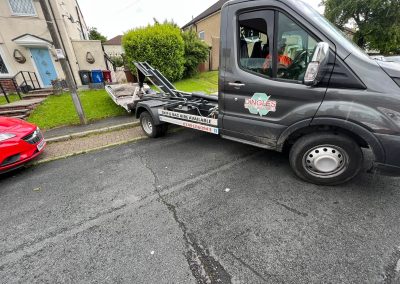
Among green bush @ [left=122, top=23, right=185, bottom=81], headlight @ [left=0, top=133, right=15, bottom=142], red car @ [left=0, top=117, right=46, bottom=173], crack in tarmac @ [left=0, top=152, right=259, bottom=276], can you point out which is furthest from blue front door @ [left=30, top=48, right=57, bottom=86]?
crack in tarmac @ [left=0, top=152, right=259, bottom=276]

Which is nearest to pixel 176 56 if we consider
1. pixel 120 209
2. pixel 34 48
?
pixel 34 48

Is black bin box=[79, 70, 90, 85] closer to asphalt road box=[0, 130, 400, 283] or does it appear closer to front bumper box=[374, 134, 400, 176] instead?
asphalt road box=[0, 130, 400, 283]

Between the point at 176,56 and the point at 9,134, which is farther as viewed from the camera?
the point at 176,56

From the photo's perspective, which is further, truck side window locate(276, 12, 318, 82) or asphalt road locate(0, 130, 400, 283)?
truck side window locate(276, 12, 318, 82)

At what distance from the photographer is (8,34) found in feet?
36.6

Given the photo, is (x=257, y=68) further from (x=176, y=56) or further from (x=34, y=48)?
(x=34, y=48)

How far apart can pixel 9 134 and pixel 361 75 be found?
5725 millimetres

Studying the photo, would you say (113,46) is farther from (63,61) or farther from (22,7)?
(63,61)

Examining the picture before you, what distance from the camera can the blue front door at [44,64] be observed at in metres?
11.9

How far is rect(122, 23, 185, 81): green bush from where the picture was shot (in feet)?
36.2

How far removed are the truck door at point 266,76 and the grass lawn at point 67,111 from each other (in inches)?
220

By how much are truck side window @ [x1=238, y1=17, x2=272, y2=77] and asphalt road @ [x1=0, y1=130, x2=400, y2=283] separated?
1653 mm

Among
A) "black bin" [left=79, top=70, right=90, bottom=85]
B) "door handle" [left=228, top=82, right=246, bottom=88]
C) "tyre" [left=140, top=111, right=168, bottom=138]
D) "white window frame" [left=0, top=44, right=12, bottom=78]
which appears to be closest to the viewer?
"door handle" [left=228, top=82, right=246, bottom=88]

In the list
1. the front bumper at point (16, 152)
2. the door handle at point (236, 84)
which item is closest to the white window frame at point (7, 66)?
the front bumper at point (16, 152)
